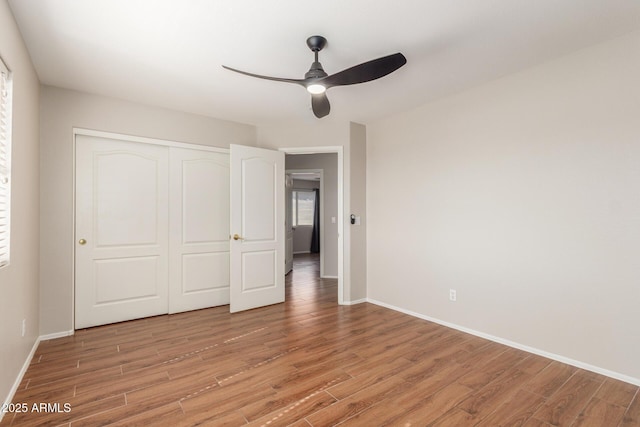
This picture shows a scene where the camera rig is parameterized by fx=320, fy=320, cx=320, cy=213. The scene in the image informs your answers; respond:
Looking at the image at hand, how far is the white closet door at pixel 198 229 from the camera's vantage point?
3848 mm

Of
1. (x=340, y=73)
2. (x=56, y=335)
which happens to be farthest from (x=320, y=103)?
(x=56, y=335)

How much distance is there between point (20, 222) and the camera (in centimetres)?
232

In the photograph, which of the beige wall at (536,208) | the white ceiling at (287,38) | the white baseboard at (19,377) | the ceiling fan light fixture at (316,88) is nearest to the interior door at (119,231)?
the white baseboard at (19,377)

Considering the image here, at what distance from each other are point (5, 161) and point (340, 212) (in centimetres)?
319

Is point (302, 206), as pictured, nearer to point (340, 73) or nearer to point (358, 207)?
point (358, 207)

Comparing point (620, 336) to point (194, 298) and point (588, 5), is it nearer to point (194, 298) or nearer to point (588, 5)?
point (588, 5)

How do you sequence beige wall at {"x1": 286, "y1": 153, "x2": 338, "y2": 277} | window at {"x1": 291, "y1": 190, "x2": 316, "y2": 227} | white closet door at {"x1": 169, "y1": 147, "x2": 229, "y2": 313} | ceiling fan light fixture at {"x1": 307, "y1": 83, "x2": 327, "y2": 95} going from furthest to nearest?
window at {"x1": 291, "y1": 190, "x2": 316, "y2": 227}, beige wall at {"x1": 286, "y1": 153, "x2": 338, "y2": 277}, white closet door at {"x1": 169, "y1": 147, "x2": 229, "y2": 313}, ceiling fan light fixture at {"x1": 307, "y1": 83, "x2": 327, "y2": 95}

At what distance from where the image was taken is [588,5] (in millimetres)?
1957

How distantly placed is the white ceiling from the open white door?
1008mm

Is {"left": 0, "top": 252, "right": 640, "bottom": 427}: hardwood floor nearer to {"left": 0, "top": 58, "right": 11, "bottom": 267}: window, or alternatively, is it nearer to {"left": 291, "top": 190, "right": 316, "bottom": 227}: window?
{"left": 0, "top": 58, "right": 11, "bottom": 267}: window

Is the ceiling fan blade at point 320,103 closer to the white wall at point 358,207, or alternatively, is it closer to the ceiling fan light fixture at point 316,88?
the ceiling fan light fixture at point 316,88

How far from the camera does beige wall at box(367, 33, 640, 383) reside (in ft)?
7.55

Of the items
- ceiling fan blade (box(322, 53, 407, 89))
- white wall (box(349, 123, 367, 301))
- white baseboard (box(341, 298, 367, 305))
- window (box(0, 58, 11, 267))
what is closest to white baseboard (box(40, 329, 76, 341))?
window (box(0, 58, 11, 267))

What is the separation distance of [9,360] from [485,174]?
→ 3953 millimetres
